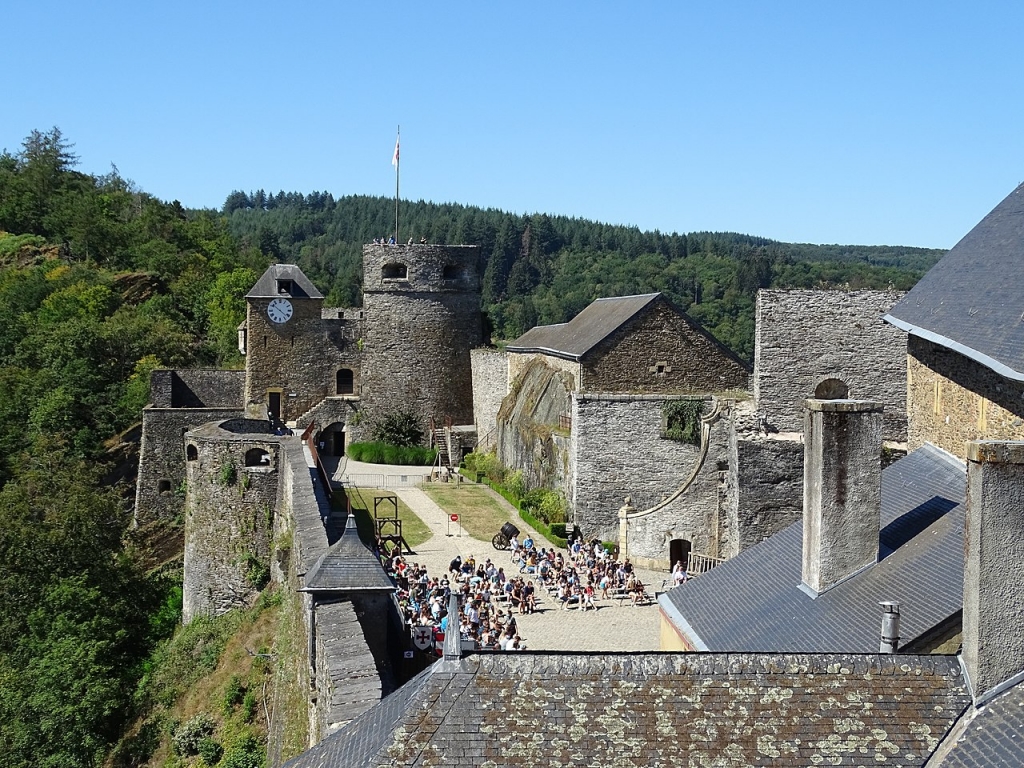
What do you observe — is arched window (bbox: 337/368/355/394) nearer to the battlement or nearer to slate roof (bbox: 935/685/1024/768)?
the battlement

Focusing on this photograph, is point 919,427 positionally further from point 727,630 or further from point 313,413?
point 313,413

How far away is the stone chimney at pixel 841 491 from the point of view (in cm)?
1120

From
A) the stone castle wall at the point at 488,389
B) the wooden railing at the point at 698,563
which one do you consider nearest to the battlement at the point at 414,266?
the stone castle wall at the point at 488,389

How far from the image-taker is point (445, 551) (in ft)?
85.8

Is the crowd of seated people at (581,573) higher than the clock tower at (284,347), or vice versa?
the clock tower at (284,347)

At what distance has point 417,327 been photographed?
41.2 metres

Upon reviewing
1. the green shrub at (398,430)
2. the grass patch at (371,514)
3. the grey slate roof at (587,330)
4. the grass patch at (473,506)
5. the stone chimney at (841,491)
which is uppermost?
the grey slate roof at (587,330)

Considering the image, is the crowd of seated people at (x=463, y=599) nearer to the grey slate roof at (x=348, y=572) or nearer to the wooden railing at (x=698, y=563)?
the wooden railing at (x=698, y=563)

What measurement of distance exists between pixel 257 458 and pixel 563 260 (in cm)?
10673

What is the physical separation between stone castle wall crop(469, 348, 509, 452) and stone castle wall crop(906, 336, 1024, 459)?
75.4ft

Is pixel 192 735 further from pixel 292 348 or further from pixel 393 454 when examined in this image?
pixel 292 348

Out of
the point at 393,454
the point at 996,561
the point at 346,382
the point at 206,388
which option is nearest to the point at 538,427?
the point at 393,454

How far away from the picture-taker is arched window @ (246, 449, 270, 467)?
2234 centimetres

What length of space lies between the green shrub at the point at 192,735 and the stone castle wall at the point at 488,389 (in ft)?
70.0
